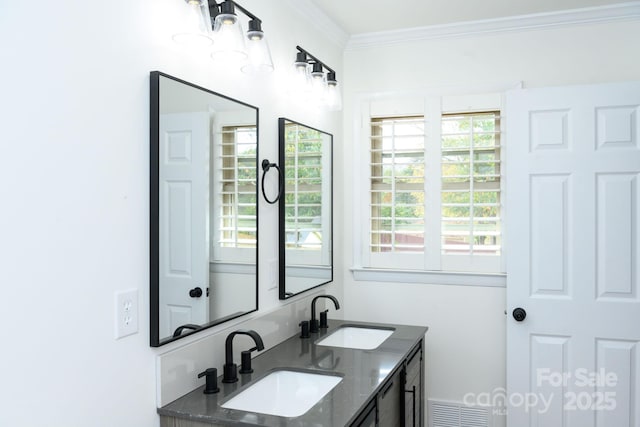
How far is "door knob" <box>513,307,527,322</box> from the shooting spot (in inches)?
107

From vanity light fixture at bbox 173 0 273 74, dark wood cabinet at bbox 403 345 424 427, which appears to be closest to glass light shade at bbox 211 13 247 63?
vanity light fixture at bbox 173 0 273 74

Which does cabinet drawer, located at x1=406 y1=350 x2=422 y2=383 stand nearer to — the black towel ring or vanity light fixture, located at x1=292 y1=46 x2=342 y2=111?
the black towel ring

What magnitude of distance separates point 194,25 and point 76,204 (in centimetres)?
68

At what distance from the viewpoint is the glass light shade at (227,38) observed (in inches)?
67.4

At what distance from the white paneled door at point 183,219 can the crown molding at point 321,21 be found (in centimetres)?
105

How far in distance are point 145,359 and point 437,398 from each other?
6.75ft

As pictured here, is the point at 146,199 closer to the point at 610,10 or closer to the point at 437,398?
the point at 437,398

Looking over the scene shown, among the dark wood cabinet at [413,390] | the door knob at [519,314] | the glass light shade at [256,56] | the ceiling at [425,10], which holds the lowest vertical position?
the dark wood cabinet at [413,390]

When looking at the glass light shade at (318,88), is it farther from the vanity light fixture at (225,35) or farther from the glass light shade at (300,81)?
the vanity light fixture at (225,35)

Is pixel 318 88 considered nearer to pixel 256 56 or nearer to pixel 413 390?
pixel 256 56

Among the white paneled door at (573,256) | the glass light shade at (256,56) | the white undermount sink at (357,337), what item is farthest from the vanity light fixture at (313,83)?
the white undermount sink at (357,337)

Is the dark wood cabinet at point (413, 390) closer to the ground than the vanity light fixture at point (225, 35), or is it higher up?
closer to the ground

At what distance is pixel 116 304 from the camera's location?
1.42 meters

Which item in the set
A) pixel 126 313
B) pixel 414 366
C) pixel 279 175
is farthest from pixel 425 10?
pixel 126 313
